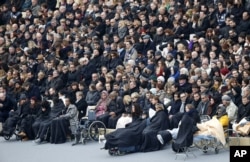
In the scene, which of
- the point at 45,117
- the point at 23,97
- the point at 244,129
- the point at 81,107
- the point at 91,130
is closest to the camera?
the point at 244,129

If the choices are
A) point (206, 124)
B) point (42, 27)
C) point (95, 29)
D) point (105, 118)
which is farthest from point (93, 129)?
point (42, 27)

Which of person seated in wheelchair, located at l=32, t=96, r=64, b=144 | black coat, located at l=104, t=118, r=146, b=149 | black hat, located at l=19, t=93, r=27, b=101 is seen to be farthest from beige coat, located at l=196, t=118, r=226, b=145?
black hat, located at l=19, t=93, r=27, b=101

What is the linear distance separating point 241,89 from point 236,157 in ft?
24.5

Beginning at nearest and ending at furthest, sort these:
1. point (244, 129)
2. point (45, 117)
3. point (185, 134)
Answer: point (185, 134)
point (244, 129)
point (45, 117)

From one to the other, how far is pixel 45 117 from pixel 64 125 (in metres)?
1.01

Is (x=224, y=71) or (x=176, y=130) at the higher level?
(x=224, y=71)

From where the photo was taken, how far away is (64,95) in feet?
80.5

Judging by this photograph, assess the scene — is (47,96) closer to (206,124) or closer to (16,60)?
(16,60)

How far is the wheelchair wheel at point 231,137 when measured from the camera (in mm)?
19203

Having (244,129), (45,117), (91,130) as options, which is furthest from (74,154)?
(244,129)

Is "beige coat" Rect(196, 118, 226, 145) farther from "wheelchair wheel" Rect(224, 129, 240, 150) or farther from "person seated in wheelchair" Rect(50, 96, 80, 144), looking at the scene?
"person seated in wheelchair" Rect(50, 96, 80, 144)

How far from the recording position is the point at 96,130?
2206 centimetres

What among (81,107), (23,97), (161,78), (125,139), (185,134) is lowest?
(125,139)

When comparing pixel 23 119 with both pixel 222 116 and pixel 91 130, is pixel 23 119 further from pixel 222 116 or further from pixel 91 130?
pixel 222 116
